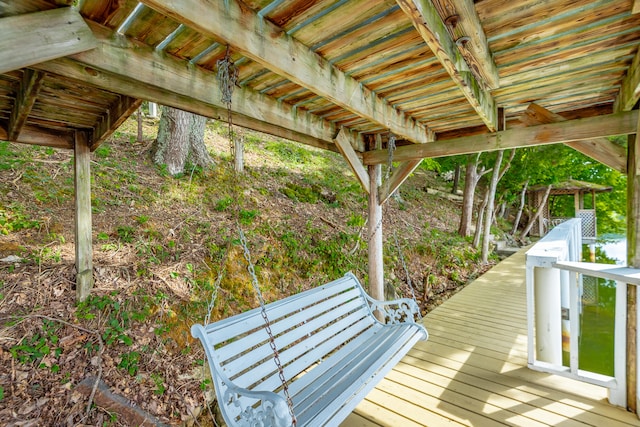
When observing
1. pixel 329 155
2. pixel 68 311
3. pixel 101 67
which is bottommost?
pixel 68 311

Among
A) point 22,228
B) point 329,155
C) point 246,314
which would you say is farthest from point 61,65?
point 329,155

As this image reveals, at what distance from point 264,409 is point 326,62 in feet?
7.16

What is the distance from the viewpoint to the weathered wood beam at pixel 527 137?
2588 mm

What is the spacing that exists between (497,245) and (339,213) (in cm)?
655

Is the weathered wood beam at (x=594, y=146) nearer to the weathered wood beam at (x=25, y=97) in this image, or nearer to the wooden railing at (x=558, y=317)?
the wooden railing at (x=558, y=317)

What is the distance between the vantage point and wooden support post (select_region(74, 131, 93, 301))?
302 cm

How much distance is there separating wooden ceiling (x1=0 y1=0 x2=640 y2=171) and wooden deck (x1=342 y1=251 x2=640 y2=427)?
2173 mm

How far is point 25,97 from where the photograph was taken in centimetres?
192

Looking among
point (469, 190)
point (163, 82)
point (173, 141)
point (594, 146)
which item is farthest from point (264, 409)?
point (469, 190)

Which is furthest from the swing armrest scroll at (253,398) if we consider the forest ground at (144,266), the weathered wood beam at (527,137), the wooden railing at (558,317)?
the weathered wood beam at (527,137)

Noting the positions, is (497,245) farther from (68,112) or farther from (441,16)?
(68,112)

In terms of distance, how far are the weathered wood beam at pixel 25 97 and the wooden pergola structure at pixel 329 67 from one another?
13mm

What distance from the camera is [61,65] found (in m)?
1.64

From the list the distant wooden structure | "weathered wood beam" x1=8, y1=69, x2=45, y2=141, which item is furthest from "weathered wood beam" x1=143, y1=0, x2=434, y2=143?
the distant wooden structure
